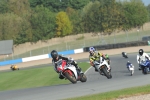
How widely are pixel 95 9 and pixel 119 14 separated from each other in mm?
6845

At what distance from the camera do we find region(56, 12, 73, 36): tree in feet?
297

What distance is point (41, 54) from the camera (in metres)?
64.2

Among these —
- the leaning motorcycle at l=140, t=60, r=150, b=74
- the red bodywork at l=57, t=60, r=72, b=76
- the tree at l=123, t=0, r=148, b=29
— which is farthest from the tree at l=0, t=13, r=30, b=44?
the red bodywork at l=57, t=60, r=72, b=76

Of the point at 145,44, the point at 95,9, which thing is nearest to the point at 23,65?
the point at 145,44

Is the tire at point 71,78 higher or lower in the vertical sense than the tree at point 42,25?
lower

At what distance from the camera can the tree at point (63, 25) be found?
90.6 metres

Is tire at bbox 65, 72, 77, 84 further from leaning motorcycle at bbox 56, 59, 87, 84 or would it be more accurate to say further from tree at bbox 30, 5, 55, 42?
tree at bbox 30, 5, 55, 42

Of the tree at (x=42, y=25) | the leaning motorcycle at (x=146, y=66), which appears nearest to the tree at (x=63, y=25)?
the tree at (x=42, y=25)

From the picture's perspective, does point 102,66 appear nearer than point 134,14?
Yes

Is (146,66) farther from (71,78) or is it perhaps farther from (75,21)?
(75,21)

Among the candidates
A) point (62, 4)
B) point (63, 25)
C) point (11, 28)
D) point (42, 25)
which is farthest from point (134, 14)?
point (62, 4)

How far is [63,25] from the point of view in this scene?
9119 cm

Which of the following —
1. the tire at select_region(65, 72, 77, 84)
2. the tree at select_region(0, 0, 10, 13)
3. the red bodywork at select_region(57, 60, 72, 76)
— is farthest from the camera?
the tree at select_region(0, 0, 10, 13)

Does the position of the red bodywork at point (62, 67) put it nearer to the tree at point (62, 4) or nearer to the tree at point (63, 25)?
the tree at point (63, 25)
